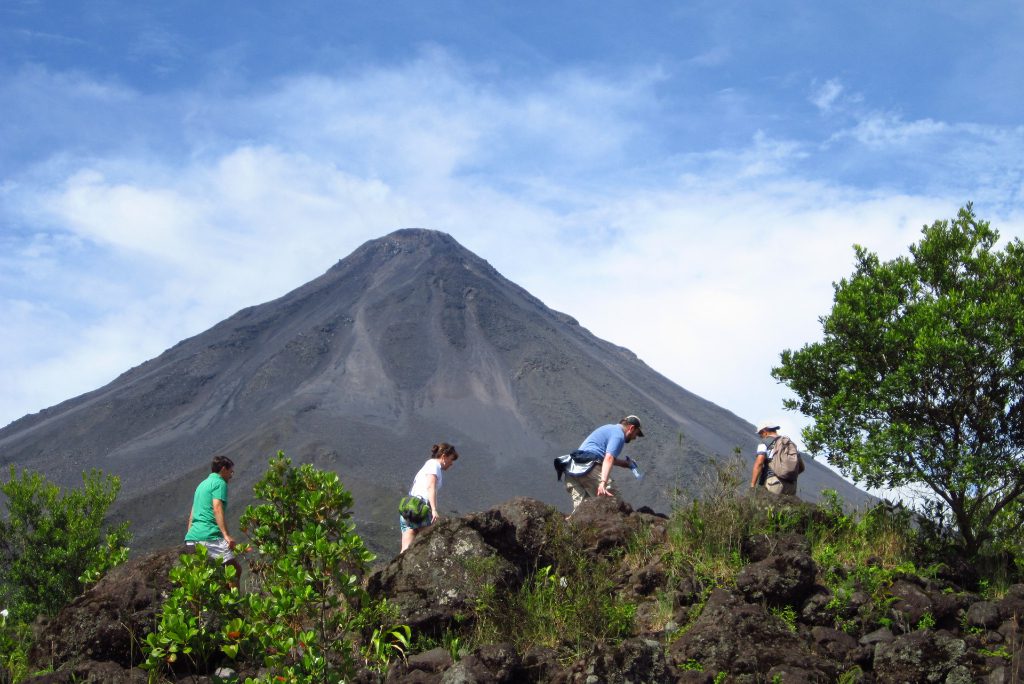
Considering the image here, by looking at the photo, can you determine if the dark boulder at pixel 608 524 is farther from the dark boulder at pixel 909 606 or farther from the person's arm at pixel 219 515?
the person's arm at pixel 219 515

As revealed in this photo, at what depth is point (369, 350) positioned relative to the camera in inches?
2482

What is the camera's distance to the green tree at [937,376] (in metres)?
8.77

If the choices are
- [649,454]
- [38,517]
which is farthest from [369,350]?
[38,517]

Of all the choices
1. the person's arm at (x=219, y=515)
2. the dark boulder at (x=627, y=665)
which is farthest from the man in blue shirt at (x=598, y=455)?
the dark boulder at (x=627, y=665)

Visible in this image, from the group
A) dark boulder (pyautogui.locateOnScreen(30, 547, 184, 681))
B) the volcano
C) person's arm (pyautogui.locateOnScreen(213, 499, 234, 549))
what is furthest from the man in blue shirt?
the volcano

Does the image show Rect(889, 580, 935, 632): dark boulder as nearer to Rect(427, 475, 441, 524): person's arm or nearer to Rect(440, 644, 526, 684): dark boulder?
Rect(440, 644, 526, 684): dark boulder

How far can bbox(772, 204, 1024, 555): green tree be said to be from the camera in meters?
8.77

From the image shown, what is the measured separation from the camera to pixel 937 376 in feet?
29.7

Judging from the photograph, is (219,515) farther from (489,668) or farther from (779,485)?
(779,485)

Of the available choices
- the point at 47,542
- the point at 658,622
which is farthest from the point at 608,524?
the point at 47,542

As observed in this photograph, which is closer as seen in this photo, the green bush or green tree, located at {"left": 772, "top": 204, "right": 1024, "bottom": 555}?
the green bush

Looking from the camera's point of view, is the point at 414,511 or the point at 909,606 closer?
the point at 909,606

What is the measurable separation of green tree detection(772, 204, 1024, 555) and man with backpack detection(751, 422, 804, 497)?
662 mm

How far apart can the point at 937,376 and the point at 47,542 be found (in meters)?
12.2
